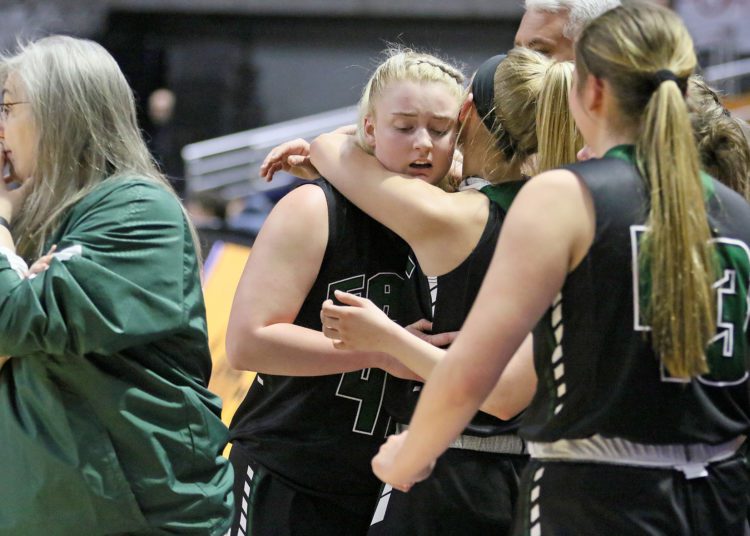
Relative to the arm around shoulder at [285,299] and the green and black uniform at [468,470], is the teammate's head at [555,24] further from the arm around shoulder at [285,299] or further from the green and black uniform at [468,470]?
the arm around shoulder at [285,299]

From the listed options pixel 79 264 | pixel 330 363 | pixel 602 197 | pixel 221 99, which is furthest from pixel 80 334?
pixel 221 99

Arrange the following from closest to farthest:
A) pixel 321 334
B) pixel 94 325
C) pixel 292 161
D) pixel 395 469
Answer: pixel 395 469, pixel 94 325, pixel 321 334, pixel 292 161

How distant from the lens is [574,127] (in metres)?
2.37

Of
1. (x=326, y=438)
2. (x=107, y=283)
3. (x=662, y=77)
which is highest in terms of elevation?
(x=662, y=77)

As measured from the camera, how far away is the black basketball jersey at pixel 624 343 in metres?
1.79

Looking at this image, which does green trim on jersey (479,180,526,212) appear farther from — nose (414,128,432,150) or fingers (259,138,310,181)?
fingers (259,138,310,181)

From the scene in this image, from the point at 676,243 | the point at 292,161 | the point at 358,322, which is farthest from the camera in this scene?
the point at 292,161

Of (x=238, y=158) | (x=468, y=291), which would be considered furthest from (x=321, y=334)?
(x=238, y=158)

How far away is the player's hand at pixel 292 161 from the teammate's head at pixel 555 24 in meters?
0.83

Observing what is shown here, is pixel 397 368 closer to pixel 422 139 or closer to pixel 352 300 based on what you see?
pixel 352 300

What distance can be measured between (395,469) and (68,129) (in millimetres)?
1124

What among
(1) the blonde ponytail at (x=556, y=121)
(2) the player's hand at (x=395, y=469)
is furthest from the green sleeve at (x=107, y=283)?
(1) the blonde ponytail at (x=556, y=121)

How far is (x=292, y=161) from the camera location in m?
2.96

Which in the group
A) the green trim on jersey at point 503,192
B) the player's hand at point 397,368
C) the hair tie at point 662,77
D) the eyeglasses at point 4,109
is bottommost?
the player's hand at point 397,368
